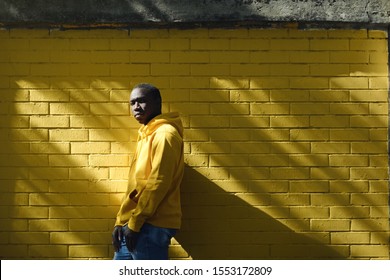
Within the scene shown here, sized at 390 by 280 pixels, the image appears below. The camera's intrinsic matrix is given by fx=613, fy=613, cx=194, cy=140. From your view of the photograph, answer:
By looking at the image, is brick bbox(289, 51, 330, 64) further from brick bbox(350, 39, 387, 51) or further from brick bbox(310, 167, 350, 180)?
brick bbox(310, 167, 350, 180)

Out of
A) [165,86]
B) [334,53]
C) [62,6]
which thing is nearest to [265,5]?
[334,53]

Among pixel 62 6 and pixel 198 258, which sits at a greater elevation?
pixel 62 6

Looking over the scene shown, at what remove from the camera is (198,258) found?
17.4 feet

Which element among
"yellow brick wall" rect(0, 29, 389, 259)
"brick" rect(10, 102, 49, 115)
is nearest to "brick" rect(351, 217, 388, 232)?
"yellow brick wall" rect(0, 29, 389, 259)

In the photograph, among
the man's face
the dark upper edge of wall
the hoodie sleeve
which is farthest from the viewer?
the dark upper edge of wall

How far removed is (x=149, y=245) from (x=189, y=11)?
2.04 metres

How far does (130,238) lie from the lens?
4.48 m

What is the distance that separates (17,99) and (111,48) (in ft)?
3.04

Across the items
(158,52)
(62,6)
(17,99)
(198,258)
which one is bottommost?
(198,258)

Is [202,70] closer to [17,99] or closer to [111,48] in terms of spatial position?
[111,48]

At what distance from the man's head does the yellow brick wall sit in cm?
39

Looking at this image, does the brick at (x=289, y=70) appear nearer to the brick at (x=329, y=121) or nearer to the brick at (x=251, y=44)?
the brick at (x=251, y=44)

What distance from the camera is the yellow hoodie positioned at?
4.45m

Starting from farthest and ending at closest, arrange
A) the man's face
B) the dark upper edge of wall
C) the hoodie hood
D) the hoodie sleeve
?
the dark upper edge of wall, the man's face, the hoodie hood, the hoodie sleeve
